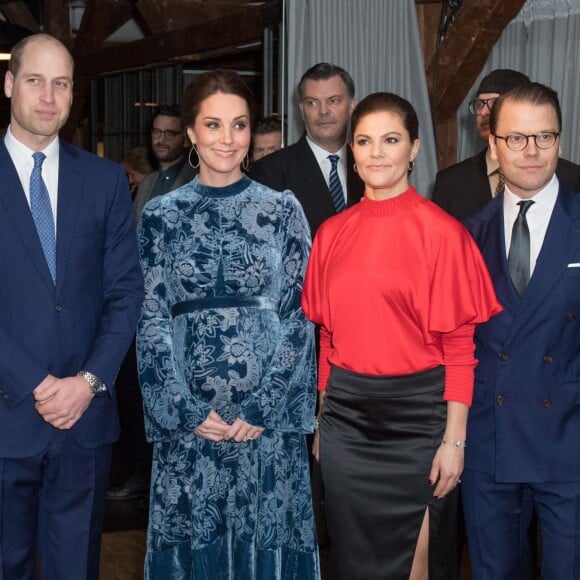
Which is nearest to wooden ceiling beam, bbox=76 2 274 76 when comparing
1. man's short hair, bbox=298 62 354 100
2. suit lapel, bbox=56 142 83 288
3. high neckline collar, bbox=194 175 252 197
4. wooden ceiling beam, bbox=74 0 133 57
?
wooden ceiling beam, bbox=74 0 133 57

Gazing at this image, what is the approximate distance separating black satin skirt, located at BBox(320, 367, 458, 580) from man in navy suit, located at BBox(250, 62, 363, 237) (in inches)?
46.1

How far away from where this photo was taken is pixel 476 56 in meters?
6.00

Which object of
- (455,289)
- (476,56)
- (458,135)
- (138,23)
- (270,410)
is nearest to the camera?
(455,289)

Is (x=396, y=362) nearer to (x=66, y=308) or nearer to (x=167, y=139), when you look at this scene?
(x=66, y=308)

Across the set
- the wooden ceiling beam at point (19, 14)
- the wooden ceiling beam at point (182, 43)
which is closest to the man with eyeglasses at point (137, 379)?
the wooden ceiling beam at point (182, 43)

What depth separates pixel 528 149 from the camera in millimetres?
2424

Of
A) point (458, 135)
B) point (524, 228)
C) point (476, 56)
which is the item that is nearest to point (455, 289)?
point (524, 228)

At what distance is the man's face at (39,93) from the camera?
246cm

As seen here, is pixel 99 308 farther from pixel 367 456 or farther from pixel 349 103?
pixel 349 103

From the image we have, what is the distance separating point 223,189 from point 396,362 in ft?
2.12

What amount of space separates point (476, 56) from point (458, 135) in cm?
69

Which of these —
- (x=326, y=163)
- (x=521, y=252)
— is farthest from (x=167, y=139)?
(x=521, y=252)

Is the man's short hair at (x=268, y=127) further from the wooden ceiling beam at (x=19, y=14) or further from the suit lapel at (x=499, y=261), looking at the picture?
the wooden ceiling beam at (x=19, y=14)

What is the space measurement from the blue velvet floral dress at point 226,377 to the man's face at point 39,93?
0.34 m
